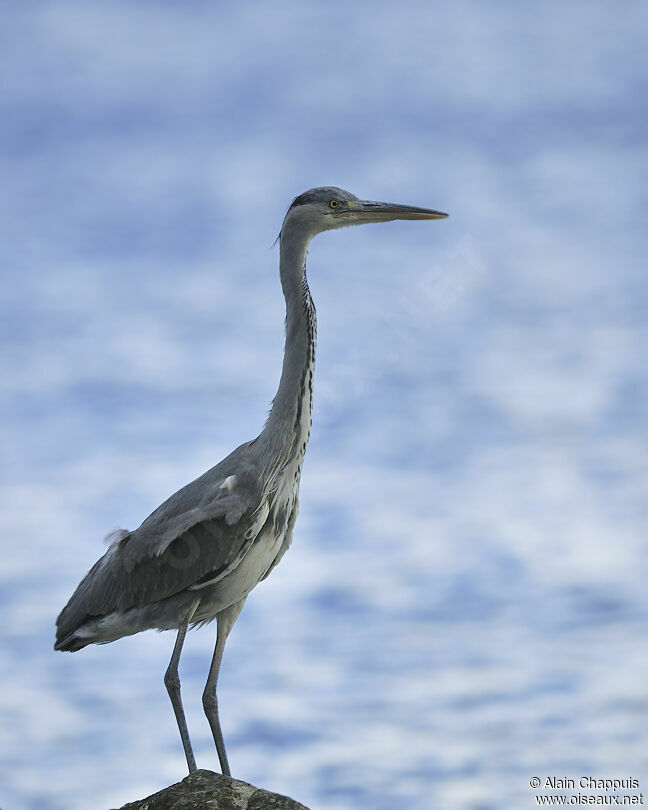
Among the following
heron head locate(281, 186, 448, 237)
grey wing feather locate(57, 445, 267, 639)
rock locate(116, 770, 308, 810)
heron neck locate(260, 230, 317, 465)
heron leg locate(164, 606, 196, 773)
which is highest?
heron head locate(281, 186, 448, 237)

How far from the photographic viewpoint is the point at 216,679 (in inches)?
346

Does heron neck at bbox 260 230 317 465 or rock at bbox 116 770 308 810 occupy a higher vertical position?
heron neck at bbox 260 230 317 465

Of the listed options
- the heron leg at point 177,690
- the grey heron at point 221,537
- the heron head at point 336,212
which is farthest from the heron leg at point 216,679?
the heron head at point 336,212

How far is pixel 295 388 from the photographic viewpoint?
8914 mm

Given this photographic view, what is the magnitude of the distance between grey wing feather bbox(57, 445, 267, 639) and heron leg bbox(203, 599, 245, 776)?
562 millimetres

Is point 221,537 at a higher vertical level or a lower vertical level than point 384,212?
lower

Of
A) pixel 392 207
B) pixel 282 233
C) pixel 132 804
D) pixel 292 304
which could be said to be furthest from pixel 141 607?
pixel 392 207

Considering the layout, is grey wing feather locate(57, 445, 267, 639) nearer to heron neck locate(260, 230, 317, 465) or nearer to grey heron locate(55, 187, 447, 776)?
grey heron locate(55, 187, 447, 776)

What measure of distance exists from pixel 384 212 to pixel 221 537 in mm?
3311

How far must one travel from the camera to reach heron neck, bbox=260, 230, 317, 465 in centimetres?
889

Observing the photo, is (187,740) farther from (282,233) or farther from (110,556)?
(282,233)

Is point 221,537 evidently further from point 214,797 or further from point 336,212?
point 336,212

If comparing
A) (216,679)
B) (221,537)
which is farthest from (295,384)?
(216,679)

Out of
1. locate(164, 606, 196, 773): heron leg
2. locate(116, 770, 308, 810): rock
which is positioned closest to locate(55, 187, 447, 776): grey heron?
locate(164, 606, 196, 773): heron leg
